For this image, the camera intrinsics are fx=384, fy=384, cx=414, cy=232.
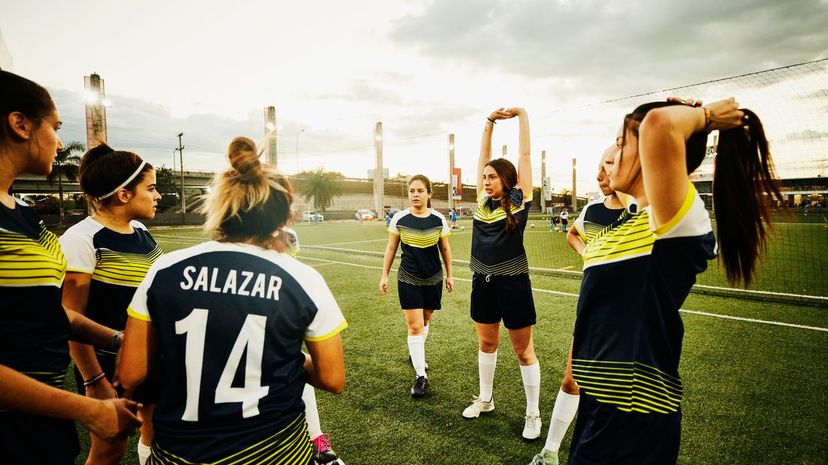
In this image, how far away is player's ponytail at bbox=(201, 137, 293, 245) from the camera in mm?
1476

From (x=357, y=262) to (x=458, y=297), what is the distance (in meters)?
6.00

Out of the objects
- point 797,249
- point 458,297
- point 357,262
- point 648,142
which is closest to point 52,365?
point 648,142

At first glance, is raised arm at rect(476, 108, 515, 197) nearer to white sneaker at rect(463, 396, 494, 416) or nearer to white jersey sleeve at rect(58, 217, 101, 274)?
white sneaker at rect(463, 396, 494, 416)

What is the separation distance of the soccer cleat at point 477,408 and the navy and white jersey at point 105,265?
2964mm

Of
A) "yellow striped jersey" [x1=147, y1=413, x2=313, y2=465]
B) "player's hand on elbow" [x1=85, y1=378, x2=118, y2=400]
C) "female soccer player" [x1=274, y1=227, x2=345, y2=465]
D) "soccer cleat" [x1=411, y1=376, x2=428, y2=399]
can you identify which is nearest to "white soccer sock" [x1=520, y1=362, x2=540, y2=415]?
"soccer cleat" [x1=411, y1=376, x2=428, y2=399]

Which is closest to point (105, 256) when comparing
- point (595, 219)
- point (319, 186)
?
point (595, 219)

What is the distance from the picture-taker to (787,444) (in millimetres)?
3229

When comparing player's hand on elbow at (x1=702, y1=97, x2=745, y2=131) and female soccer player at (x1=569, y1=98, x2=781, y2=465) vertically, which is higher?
player's hand on elbow at (x1=702, y1=97, x2=745, y2=131)

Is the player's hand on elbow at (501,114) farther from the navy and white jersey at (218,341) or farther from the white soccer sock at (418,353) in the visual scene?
the navy and white jersey at (218,341)

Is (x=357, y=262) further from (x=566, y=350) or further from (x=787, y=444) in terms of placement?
(x=787, y=444)

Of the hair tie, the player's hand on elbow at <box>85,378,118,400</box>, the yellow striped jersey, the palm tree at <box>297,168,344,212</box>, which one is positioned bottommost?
the player's hand on elbow at <box>85,378,118,400</box>

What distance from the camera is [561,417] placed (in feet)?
9.83

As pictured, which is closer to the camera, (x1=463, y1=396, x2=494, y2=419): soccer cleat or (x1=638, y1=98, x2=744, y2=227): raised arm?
(x1=638, y1=98, x2=744, y2=227): raised arm

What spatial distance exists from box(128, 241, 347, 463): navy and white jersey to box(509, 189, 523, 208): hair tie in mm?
2560
